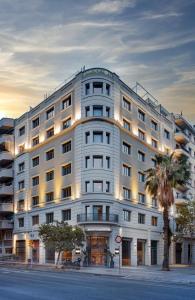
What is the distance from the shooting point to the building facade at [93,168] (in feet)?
171

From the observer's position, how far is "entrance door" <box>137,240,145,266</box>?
5953cm

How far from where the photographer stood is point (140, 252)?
60188mm

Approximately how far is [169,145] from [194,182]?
578 inches

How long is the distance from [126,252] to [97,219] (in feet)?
26.2

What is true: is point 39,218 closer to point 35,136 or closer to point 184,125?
point 35,136

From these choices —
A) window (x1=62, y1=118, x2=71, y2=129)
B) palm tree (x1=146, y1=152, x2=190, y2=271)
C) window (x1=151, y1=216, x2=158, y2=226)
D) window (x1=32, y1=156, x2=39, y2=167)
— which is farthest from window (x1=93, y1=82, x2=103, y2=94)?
window (x1=151, y1=216, x2=158, y2=226)

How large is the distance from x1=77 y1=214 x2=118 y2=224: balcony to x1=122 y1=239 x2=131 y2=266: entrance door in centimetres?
528

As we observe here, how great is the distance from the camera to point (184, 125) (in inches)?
3214

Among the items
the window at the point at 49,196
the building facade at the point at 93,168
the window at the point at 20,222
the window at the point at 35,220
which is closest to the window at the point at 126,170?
the building facade at the point at 93,168

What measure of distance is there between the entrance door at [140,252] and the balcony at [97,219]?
9681 mm

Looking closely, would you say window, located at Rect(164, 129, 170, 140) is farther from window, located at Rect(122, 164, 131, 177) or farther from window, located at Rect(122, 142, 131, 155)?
window, located at Rect(122, 164, 131, 177)

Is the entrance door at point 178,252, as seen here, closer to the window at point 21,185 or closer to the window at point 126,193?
the window at point 126,193

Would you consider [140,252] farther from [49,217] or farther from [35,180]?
[35,180]

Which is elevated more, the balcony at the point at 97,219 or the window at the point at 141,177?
the window at the point at 141,177
